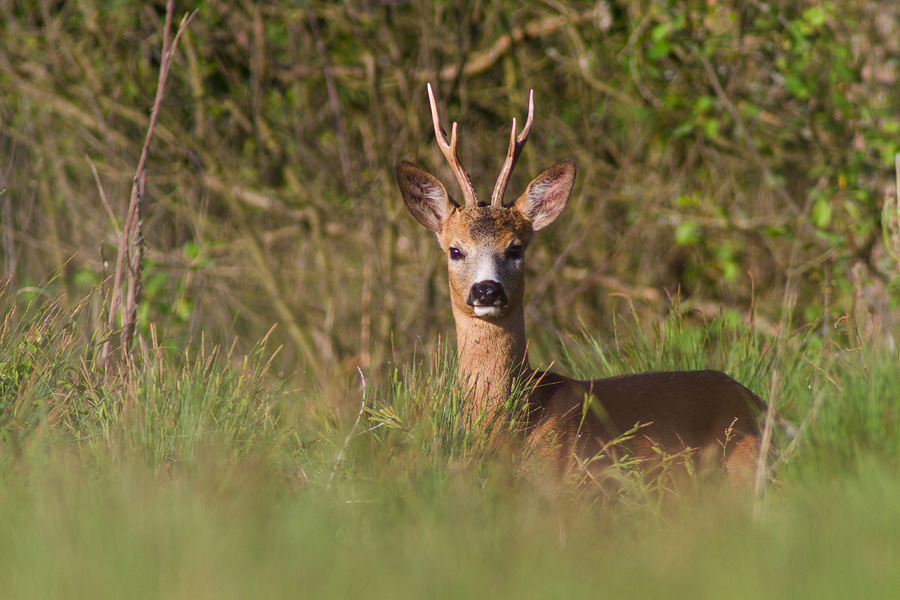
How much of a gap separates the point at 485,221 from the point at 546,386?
2.35 feet

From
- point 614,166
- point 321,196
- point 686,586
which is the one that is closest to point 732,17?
point 614,166

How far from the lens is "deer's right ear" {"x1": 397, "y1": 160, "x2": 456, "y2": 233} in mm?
4164

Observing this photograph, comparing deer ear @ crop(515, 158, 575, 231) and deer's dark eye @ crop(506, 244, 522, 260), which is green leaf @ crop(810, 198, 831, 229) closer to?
deer ear @ crop(515, 158, 575, 231)

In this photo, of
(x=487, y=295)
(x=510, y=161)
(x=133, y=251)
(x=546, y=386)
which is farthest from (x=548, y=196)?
(x=133, y=251)

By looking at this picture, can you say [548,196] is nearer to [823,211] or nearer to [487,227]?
[487,227]

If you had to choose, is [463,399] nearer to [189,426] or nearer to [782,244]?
[189,426]

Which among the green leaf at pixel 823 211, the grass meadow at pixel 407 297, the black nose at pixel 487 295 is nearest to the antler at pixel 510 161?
the black nose at pixel 487 295

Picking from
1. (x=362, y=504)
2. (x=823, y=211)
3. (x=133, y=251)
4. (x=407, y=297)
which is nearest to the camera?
(x=362, y=504)

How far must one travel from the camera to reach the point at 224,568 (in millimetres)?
2033

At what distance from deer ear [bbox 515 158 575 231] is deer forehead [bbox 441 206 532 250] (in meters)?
0.11

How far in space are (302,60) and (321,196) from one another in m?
1.10

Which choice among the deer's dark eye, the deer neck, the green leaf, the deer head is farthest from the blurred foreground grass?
the green leaf

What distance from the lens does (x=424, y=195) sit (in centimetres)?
423

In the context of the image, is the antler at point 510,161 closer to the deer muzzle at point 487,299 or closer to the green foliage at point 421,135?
the deer muzzle at point 487,299
